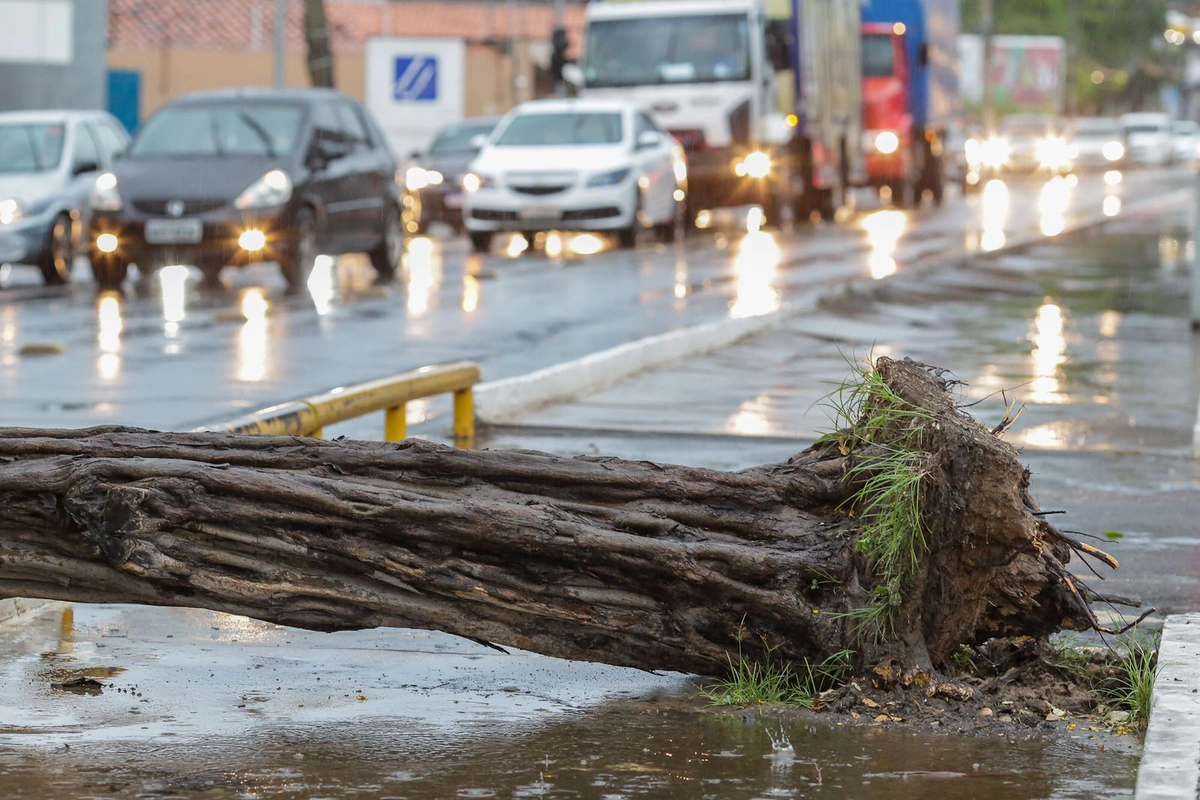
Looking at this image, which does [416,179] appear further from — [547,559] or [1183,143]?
[1183,143]

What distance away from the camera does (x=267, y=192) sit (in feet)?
59.3

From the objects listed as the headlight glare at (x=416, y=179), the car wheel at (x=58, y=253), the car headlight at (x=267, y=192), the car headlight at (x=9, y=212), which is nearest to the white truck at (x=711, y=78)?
the headlight glare at (x=416, y=179)

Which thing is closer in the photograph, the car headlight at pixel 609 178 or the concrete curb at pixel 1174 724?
the concrete curb at pixel 1174 724

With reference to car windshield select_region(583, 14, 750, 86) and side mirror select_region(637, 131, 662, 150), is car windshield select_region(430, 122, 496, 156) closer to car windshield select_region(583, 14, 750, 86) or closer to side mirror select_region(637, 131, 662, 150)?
car windshield select_region(583, 14, 750, 86)

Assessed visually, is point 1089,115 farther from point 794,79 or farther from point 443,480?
point 443,480

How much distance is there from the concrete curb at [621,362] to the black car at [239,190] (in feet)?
14.6

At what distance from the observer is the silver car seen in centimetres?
1875

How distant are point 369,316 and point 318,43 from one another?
1887 centimetres

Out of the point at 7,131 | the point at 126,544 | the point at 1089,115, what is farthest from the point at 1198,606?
the point at 1089,115

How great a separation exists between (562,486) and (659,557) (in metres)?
0.37

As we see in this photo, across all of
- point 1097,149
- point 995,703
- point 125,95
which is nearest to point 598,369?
point 995,703

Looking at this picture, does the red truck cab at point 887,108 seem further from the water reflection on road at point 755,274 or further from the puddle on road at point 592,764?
the puddle on road at point 592,764

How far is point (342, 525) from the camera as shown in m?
5.03

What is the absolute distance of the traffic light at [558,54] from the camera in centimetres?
2908
